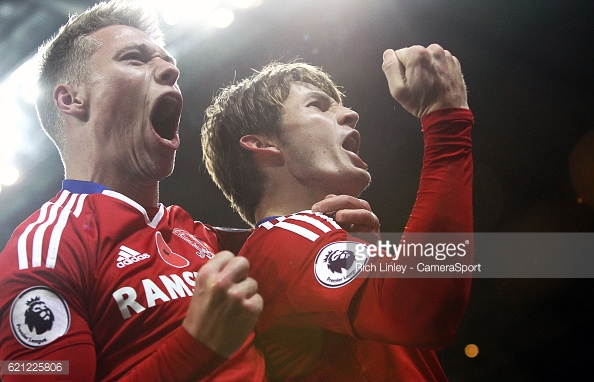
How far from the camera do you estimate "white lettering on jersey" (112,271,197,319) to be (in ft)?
3.31

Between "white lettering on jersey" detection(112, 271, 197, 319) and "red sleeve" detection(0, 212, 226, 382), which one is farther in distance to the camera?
"white lettering on jersey" detection(112, 271, 197, 319)

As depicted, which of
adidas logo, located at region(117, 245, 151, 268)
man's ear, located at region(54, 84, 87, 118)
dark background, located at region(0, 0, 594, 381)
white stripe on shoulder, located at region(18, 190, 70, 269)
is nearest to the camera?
white stripe on shoulder, located at region(18, 190, 70, 269)

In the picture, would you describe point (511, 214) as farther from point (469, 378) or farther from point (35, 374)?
point (35, 374)

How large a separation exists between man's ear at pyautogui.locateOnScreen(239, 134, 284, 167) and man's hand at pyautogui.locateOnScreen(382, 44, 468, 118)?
1.53 feet

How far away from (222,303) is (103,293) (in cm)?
33

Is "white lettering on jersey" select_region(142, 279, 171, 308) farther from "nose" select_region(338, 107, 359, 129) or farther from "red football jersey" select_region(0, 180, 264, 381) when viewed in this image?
"nose" select_region(338, 107, 359, 129)

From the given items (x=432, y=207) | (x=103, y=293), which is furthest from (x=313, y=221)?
(x=103, y=293)

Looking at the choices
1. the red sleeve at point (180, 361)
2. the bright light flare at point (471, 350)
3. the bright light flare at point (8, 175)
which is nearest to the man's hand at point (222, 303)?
the red sleeve at point (180, 361)

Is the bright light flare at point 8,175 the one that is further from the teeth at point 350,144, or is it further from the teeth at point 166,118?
the teeth at point 350,144

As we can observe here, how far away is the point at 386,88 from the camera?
184 centimetres

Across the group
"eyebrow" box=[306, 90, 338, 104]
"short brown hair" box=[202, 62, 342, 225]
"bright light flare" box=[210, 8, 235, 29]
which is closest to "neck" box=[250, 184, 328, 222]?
"short brown hair" box=[202, 62, 342, 225]

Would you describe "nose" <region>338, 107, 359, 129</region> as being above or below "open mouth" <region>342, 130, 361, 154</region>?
above

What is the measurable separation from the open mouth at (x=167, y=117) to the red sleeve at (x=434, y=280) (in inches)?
29.0

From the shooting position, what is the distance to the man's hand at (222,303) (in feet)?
2.63
